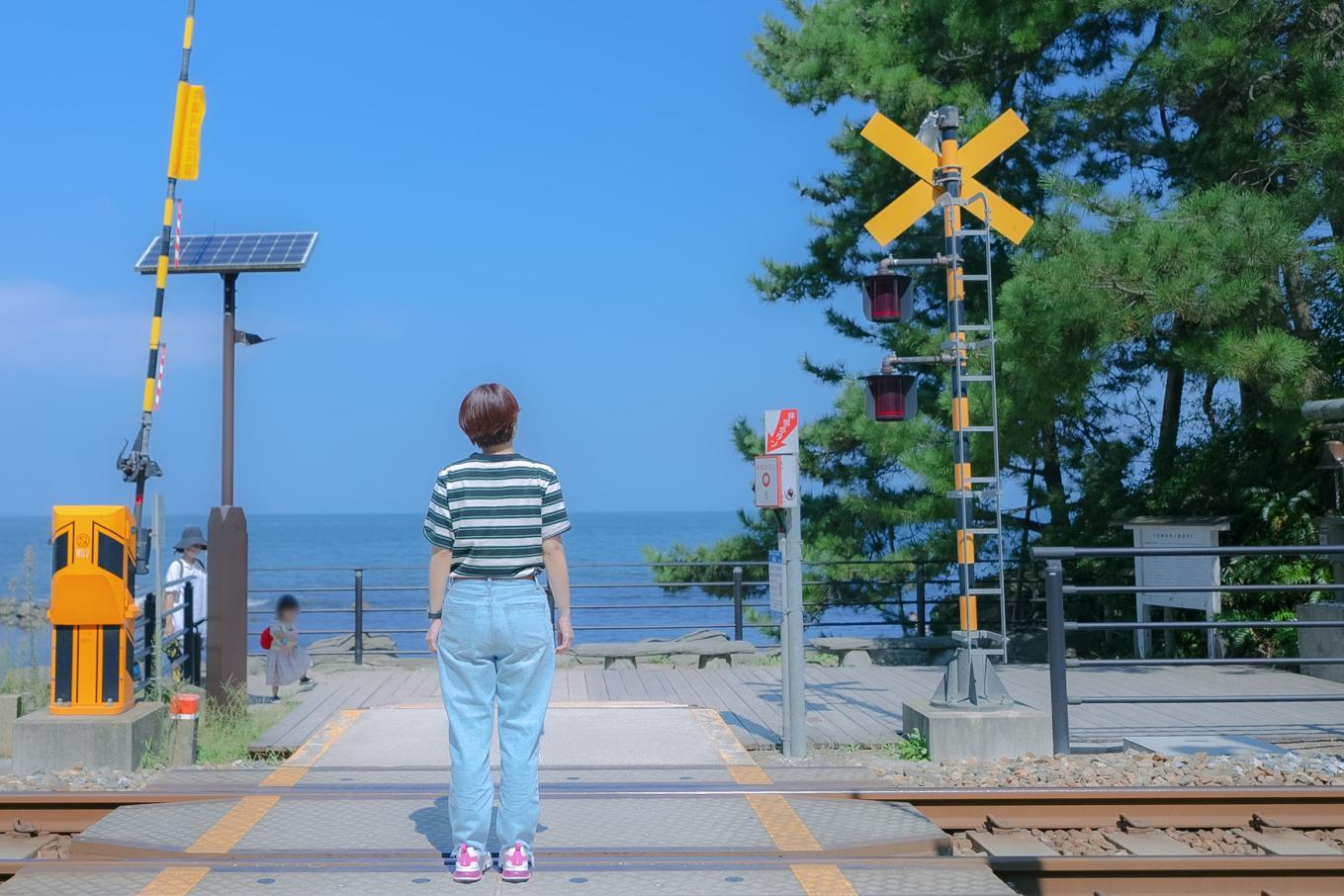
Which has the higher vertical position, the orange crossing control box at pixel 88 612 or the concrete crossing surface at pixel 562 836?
the orange crossing control box at pixel 88 612

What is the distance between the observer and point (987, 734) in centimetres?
762

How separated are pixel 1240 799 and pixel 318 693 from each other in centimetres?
719

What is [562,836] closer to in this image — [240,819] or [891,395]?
[240,819]

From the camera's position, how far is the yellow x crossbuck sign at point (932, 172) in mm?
8258

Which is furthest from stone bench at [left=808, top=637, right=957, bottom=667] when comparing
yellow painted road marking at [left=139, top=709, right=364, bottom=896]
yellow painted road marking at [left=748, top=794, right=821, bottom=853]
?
yellow painted road marking at [left=748, top=794, right=821, bottom=853]

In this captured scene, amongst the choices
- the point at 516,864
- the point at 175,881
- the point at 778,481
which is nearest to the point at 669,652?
the point at 778,481

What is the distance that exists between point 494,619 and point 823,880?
1.58 meters

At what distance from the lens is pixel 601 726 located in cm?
859

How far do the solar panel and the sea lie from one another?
236 centimetres

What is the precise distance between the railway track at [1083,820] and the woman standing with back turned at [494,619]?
147 centimetres

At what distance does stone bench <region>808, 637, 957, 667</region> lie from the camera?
13828 mm

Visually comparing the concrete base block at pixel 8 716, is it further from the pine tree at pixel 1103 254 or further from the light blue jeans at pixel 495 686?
the pine tree at pixel 1103 254

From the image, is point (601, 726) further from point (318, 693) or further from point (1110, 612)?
point (1110, 612)

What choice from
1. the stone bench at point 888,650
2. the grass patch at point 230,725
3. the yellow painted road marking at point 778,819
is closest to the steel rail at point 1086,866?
the yellow painted road marking at point 778,819
